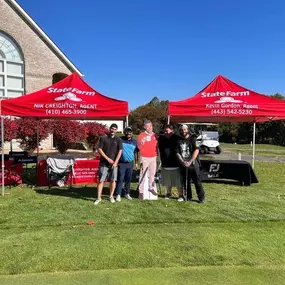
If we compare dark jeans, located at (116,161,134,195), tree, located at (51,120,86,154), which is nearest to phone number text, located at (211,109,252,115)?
dark jeans, located at (116,161,134,195)

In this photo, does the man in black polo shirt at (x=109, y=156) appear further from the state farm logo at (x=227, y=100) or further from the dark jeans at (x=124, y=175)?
the state farm logo at (x=227, y=100)

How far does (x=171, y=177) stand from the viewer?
27.2 feet

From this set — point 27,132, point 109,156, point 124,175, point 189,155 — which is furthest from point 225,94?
point 27,132

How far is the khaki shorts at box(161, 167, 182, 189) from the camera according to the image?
8258 mm

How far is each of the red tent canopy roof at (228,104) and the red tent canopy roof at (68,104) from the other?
5.47 ft

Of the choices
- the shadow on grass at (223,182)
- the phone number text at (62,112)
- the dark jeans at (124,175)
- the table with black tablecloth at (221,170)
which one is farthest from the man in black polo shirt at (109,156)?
the shadow on grass at (223,182)

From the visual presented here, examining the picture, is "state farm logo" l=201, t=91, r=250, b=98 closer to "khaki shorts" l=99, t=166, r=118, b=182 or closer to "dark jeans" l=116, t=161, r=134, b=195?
"dark jeans" l=116, t=161, r=134, b=195

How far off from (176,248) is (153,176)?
3.22 m

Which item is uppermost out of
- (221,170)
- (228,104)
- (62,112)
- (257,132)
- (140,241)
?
(228,104)

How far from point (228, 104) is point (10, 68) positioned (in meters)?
19.9

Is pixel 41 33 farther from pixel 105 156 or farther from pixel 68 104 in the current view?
pixel 105 156

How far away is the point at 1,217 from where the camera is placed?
6.80 meters

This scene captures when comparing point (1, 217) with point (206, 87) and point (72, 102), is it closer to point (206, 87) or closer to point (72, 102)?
point (72, 102)

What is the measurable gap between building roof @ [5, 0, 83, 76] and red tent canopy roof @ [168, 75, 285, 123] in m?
19.7
